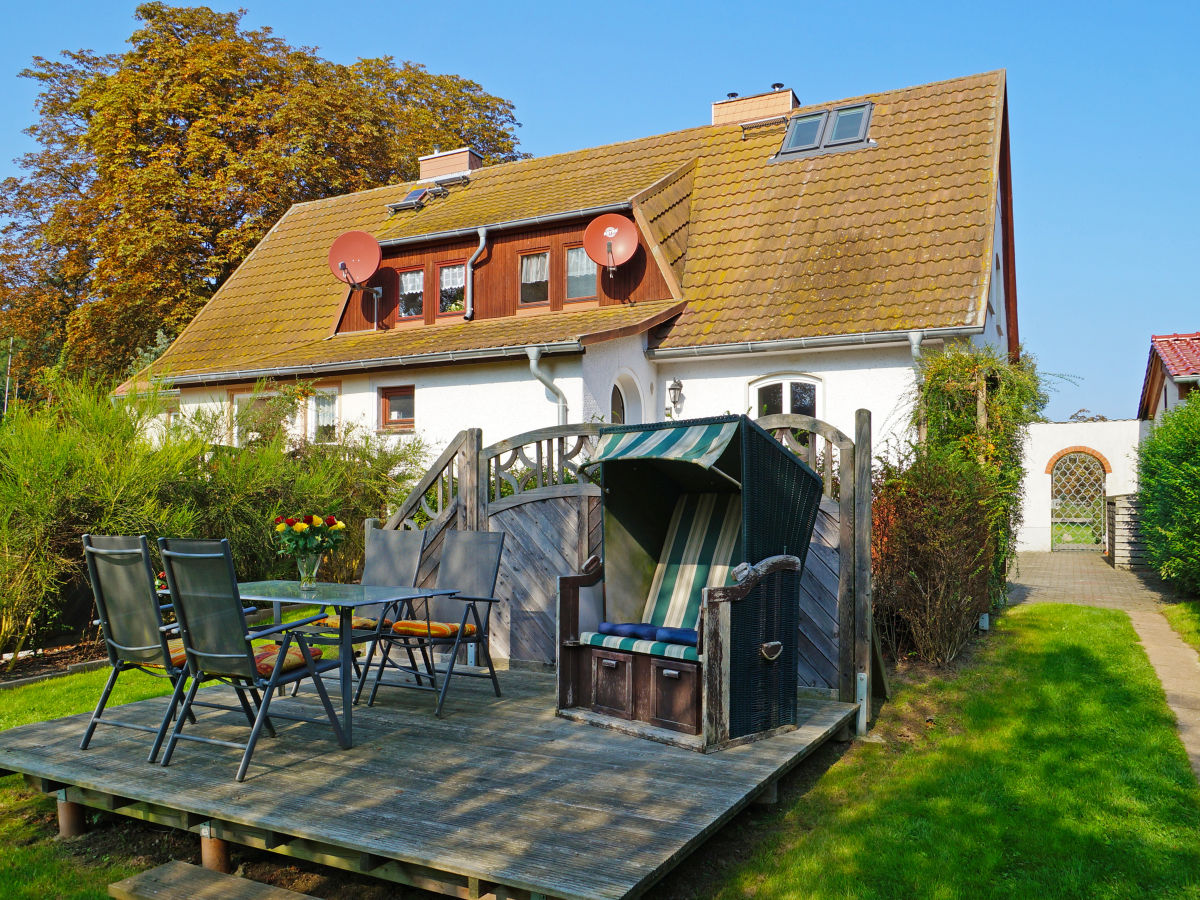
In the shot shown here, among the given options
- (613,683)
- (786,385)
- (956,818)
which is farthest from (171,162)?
(956,818)

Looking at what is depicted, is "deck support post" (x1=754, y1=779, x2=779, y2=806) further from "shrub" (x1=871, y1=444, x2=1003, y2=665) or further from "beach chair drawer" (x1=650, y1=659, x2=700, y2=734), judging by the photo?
"shrub" (x1=871, y1=444, x2=1003, y2=665)

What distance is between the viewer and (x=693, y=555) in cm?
641

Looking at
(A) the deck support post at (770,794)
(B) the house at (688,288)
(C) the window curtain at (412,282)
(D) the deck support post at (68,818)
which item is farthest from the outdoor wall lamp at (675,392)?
(D) the deck support post at (68,818)

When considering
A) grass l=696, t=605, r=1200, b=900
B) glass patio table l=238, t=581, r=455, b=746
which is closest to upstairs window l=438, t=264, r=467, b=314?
glass patio table l=238, t=581, r=455, b=746

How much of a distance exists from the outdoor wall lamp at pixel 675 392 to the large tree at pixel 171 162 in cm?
1436

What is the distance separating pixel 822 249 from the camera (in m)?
14.4

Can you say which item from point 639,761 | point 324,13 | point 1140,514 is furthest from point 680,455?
point 1140,514

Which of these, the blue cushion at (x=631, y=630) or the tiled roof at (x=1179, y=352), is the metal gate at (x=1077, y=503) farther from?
the blue cushion at (x=631, y=630)

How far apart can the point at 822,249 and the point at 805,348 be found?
2129 mm

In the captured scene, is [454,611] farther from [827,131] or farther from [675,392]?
[827,131]

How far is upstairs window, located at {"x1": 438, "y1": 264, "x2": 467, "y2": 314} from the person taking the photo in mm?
16531

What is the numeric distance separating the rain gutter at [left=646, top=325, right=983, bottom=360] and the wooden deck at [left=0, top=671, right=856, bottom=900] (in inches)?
298

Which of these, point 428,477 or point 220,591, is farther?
point 428,477

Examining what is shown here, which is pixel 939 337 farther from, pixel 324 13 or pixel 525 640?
pixel 324 13
